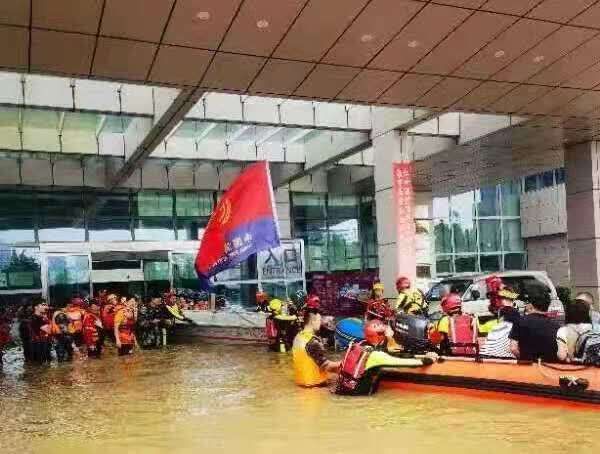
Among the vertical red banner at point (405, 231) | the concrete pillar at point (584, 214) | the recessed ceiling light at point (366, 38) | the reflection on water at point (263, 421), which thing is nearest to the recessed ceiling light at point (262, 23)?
the recessed ceiling light at point (366, 38)

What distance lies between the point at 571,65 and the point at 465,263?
806 inches

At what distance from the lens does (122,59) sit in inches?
321

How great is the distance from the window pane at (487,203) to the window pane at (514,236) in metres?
0.83

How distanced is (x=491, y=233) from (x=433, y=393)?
22912 mm

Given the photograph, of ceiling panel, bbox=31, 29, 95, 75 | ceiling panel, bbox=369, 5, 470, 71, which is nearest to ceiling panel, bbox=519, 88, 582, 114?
ceiling panel, bbox=369, 5, 470, 71

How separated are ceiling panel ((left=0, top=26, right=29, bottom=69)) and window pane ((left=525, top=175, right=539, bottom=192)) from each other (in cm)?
2548

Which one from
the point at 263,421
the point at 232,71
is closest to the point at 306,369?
the point at 263,421

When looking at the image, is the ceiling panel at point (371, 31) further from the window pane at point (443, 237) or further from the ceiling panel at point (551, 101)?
the window pane at point (443, 237)

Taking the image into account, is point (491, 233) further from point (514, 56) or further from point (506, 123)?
point (514, 56)

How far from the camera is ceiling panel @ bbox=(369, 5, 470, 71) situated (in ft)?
24.5

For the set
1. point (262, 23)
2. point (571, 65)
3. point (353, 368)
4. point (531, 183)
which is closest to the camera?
point (262, 23)

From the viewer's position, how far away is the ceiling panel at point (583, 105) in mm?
11205

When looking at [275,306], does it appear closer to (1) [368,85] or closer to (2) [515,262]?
(1) [368,85]

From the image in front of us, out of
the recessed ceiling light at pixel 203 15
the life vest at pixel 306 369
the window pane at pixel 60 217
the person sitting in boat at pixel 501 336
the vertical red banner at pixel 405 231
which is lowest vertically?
the life vest at pixel 306 369
